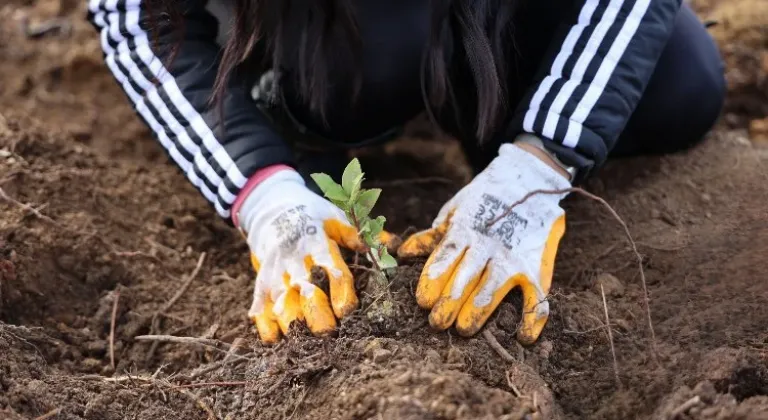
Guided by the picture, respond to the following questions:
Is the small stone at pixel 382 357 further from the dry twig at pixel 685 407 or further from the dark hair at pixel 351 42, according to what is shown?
the dark hair at pixel 351 42

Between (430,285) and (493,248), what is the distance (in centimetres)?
13

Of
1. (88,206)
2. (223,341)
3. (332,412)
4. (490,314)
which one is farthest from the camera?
(88,206)

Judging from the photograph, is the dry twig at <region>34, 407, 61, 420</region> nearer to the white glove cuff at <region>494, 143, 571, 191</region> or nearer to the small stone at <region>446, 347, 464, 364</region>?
the small stone at <region>446, 347, 464, 364</region>

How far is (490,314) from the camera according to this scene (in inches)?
49.8

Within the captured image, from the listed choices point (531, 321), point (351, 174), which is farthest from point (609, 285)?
point (351, 174)

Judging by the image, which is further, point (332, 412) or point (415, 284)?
point (415, 284)

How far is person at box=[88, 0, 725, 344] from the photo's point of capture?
4.33 ft

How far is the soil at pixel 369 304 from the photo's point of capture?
113 cm

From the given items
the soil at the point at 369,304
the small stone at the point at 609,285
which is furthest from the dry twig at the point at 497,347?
the small stone at the point at 609,285

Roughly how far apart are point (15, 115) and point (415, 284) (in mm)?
1215

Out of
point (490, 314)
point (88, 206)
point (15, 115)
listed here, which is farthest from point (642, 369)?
point (15, 115)

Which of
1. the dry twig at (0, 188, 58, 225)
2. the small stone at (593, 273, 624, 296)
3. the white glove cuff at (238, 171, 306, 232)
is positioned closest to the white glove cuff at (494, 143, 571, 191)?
the small stone at (593, 273, 624, 296)

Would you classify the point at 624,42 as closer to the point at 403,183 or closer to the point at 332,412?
the point at 403,183

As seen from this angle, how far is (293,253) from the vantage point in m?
1.37
